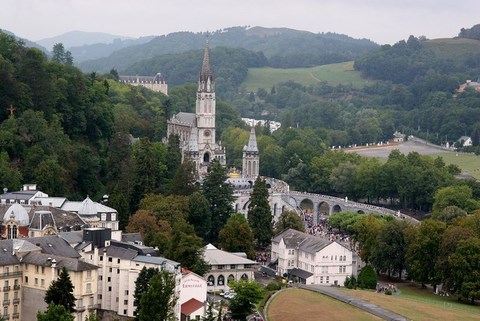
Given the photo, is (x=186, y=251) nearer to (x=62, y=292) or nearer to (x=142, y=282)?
(x=142, y=282)

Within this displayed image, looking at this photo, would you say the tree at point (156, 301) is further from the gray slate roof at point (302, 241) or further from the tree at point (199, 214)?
the tree at point (199, 214)

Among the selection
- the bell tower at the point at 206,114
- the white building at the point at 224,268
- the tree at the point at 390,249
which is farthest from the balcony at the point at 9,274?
the bell tower at the point at 206,114

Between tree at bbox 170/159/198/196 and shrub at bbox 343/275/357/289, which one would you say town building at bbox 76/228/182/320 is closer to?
shrub at bbox 343/275/357/289

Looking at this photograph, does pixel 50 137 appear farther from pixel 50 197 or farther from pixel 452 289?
pixel 452 289

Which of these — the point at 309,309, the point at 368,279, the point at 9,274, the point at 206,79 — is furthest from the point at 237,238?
the point at 206,79

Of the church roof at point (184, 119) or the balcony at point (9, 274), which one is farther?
the church roof at point (184, 119)

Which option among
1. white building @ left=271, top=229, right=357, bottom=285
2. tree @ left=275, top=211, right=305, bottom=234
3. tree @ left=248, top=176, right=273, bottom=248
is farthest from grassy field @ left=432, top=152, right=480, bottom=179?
white building @ left=271, top=229, right=357, bottom=285

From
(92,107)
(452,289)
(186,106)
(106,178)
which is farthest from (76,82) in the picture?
(186,106)
